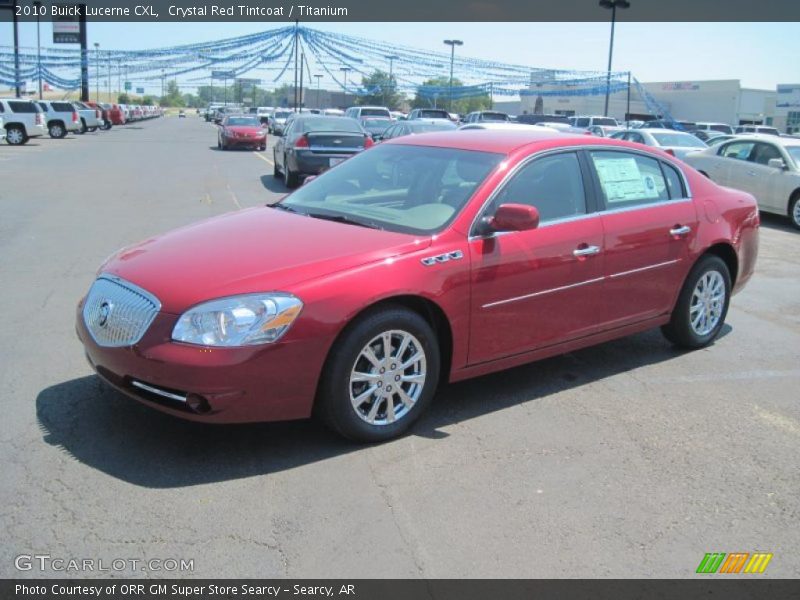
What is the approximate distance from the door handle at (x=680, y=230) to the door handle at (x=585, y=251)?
2.84 feet

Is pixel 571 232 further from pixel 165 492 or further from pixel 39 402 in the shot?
pixel 39 402

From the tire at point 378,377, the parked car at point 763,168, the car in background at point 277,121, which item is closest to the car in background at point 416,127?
the parked car at point 763,168

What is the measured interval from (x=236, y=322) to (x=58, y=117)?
39690 millimetres

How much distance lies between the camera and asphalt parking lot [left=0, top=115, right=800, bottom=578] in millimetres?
3146

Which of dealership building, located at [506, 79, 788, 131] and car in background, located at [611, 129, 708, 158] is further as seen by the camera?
dealership building, located at [506, 79, 788, 131]

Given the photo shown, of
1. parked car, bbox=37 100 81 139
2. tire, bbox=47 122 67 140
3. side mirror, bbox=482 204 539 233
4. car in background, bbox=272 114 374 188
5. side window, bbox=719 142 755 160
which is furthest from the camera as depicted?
tire, bbox=47 122 67 140

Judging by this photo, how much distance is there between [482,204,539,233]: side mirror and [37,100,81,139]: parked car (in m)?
38.4

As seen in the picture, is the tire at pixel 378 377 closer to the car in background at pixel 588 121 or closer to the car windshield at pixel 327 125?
the car windshield at pixel 327 125

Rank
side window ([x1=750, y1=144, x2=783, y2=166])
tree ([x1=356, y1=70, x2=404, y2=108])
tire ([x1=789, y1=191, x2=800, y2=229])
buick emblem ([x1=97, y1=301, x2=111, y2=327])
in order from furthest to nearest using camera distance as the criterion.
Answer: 1. tree ([x1=356, y1=70, x2=404, y2=108])
2. side window ([x1=750, y1=144, x2=783, y2=166])
3. tire ([x1=789, y1=191, x2=800, y2=229])
4. buick emblem ([x1=97, y1=301, x2=111, y2=327])

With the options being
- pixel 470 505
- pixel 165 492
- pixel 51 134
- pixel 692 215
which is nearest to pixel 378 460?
pixel 470 505

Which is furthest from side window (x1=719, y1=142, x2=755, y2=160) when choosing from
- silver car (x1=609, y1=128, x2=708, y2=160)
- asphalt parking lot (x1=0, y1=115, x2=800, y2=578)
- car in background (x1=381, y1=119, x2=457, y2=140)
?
asphalt parking lot (x1=0, y1=115, x2=800, y2=578)

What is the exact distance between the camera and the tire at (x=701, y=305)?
19.1ft

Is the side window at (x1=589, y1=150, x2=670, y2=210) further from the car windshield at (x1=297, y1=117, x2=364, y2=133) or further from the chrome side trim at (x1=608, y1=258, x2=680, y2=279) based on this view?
the car windshield at (x1=297, y1=117, x2=364, y2=133)
